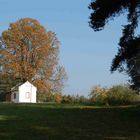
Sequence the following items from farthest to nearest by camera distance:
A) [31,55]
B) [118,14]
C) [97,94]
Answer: [31,55] < [97,94] < [118,14]

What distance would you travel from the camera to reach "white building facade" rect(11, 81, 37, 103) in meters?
76.8

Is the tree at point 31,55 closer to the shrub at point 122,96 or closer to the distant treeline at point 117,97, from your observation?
the distant treeline at point 117,97

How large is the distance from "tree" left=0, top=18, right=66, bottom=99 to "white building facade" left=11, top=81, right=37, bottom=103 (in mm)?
1153

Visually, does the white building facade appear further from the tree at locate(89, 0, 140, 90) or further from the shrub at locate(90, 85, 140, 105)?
the tree at locate(89, 0, 140, 90)

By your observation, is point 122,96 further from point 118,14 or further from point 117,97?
point 118,14

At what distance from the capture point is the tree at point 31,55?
7700 centimetres

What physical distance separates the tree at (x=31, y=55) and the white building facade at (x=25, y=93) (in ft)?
3.78

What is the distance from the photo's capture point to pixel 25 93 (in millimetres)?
84062

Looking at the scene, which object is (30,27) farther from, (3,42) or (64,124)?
(64,124)

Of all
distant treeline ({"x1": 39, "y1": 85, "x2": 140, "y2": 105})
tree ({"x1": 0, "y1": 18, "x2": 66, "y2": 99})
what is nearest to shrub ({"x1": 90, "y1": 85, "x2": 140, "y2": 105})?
distant treeline ({"x1": 39, "y1": 85, "x2": 140, "y2": 105})

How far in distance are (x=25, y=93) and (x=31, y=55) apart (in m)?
7.98

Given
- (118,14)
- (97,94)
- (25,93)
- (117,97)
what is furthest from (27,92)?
(118,14)

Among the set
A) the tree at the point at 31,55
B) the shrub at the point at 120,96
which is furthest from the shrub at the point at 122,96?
the tree at the point at 31,55

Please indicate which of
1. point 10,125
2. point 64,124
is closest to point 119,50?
point 64,124
